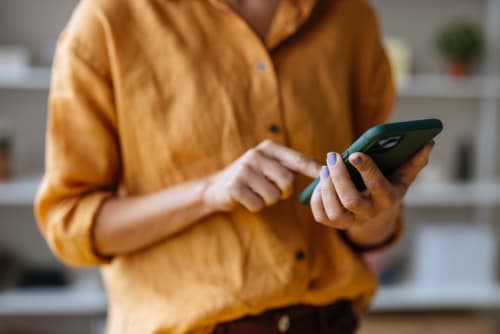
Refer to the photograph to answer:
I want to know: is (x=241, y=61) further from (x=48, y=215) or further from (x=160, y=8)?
(x=48, y=215)

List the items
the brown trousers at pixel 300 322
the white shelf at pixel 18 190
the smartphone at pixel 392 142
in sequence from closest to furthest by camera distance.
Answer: the smartphone at pixel 392 142, the brown trousers at pixel 300 322, the white shelf at pixel 18 190

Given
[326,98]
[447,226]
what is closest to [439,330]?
[447,226]

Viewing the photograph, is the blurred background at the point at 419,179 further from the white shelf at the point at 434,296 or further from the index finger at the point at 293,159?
the index finger at the point at 293,159

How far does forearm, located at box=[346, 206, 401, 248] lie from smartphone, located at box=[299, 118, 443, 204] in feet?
0.56

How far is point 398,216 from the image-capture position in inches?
31.9

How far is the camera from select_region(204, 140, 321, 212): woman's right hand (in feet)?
2.04

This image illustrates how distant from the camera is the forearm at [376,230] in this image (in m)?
0.75

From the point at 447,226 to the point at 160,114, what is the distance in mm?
1574

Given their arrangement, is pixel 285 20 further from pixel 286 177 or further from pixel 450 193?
pixel 450 193

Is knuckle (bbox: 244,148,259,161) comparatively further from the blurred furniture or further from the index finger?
the blurred furniture

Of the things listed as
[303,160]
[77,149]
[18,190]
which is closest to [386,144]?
[303,160]

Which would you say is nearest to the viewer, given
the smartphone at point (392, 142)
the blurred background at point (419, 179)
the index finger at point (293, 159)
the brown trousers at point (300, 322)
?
the smartphone at point (392, 142)

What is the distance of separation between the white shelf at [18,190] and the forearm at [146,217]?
1.19 m

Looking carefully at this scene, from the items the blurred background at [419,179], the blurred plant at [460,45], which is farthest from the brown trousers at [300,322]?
the blurred plant at [460,45]
